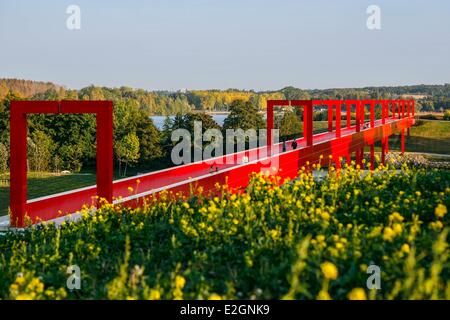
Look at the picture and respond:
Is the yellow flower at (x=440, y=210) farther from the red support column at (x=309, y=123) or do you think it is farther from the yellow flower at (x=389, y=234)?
the red support column at (x=309, y=123)

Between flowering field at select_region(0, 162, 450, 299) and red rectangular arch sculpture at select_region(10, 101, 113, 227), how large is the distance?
3.18 meters

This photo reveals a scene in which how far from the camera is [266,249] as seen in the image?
18.7 feet

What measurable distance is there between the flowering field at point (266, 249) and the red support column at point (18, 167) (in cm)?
327

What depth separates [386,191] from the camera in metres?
7.47

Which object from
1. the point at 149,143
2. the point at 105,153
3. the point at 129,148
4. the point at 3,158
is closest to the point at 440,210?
the point at 105,153

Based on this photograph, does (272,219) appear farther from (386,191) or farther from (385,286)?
(385,286)

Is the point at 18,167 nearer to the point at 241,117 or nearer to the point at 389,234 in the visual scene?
the point at 389,234

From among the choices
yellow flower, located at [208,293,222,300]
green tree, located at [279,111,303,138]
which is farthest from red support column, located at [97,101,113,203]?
green tree, located at [279,111,303,138]

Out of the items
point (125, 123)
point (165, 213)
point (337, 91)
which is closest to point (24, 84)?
point (125, 123)
